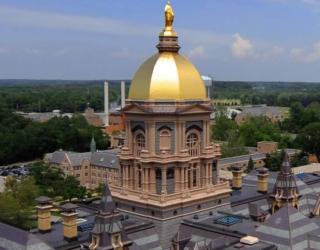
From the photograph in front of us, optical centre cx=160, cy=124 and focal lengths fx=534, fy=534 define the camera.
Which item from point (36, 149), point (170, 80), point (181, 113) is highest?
point (170, 80)

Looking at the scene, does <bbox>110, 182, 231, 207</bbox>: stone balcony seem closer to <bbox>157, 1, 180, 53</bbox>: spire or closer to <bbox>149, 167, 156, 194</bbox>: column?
<bbox>149, 167, 156, 194</bbox>: column

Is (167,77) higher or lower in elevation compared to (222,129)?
higher

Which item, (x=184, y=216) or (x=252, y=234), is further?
(x=184, y=216)

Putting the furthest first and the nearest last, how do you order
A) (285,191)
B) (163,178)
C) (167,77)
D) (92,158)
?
(92,158), (285,191), (167,77), (163,178)

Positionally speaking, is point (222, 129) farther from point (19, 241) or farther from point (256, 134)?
point (19, 241)

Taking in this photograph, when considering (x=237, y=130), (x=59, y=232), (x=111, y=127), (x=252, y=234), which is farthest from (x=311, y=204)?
(x=111, y=127)

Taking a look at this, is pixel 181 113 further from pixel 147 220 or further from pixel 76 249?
pixel 76 249

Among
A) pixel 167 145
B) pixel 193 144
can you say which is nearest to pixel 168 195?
pixel 167 145
